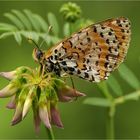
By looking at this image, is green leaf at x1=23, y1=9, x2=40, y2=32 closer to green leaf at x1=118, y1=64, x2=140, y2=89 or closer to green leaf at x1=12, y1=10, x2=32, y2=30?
green leaf at x1=12, y1=10, x2=32, y2=30

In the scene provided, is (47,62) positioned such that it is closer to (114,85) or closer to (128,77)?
(114,85)

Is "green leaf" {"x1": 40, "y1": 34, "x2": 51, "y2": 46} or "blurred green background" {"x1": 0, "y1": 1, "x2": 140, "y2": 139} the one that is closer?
"green leaf" {"x1": 40, "y1": 34, "x2": 51, "y2": 46}

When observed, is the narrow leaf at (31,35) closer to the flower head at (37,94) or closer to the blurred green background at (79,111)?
the flower head at (37,94)

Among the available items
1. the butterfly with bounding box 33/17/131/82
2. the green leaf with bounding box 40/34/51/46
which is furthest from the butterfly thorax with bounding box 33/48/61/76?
the green leaf with bounding box 40/34/51/46

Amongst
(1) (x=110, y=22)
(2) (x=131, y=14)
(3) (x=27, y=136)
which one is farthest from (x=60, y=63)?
(2) (x=131, y=14)

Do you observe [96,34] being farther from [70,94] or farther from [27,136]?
[27,136]

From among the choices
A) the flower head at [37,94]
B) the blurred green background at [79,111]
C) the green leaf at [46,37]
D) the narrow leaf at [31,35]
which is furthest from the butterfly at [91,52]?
the blurred green background at [79,111]
